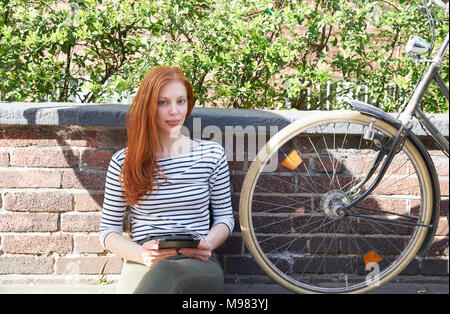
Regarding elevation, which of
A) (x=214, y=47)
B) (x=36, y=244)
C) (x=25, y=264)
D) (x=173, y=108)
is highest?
(x=214, y=47)

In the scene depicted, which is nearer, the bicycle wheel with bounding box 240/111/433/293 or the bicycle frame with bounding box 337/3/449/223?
the bicycle frame with bounding box 337/3/449/223

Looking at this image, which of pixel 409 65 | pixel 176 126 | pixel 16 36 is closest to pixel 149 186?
pixel 176 126

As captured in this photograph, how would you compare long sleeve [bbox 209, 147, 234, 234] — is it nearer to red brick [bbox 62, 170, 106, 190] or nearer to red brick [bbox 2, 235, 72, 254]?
red brick [bbox 62, 170, 106, 190]

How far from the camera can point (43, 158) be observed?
7.67 feet

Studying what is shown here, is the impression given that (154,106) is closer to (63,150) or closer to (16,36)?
(63,150)

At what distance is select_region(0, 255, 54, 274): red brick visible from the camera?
240cm

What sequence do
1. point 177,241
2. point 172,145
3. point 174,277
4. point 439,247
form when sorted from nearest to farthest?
point 174,277, point 177,241, point 172,145, point 439,247

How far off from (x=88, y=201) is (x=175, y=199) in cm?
59

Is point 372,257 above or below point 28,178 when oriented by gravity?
below

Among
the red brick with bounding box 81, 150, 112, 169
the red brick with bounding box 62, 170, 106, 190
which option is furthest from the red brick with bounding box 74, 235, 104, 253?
the red brick with bounding box 81, 150, 112, 169

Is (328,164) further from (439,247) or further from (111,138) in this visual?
(111,138)

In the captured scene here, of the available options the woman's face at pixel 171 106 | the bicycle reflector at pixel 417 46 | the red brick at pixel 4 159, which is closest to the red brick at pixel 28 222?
the red brick at pixel 4 159

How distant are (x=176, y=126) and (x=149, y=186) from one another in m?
0.29

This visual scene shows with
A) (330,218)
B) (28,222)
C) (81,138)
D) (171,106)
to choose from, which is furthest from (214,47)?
(28,222)
